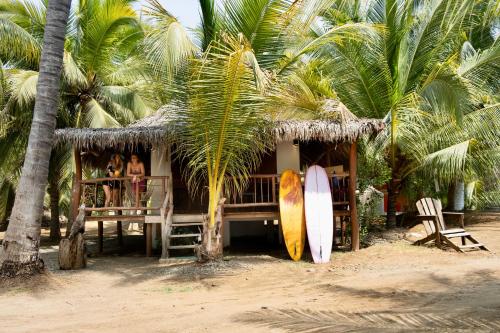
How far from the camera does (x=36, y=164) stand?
763 cm

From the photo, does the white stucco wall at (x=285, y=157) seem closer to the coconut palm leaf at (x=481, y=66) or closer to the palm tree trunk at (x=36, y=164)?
the coconut palm leaf at (x=481, y=66)

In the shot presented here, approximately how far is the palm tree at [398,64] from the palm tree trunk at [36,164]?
6697 millimetres

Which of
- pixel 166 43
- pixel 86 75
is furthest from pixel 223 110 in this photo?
pixel 86 75

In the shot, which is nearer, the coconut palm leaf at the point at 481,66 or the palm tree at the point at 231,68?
the palm tree at the point at 231,68

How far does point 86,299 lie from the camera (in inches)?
272

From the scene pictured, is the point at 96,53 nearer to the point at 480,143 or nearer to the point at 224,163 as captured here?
the point at 224,163

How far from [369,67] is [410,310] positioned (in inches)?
317

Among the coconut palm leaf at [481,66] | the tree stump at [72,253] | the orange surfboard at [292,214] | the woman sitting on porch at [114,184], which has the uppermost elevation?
the coconut palm leaf at [481,66]

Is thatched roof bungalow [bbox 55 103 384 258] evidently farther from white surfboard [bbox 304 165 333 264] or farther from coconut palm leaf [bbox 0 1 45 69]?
coconut palm leaf [bbox 0 1 45 69]

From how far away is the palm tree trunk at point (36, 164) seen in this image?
24.9 feet

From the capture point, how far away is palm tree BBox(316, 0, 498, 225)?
466 inches

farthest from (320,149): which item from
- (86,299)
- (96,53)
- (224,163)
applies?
(86,299)

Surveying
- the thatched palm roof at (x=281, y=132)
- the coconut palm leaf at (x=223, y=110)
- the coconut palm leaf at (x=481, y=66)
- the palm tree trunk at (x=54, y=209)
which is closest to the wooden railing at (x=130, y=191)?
the thatched palm roof at (x=281, y=132)

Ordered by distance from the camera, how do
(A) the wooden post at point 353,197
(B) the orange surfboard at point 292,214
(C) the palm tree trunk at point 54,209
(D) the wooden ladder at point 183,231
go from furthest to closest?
(C) the palm tree trunk at point 54,209 < (A) the wooden post at point 353,197 < (D) the wooden ladder at point 183,231 < (B) the orange surfboard at point 292,214
